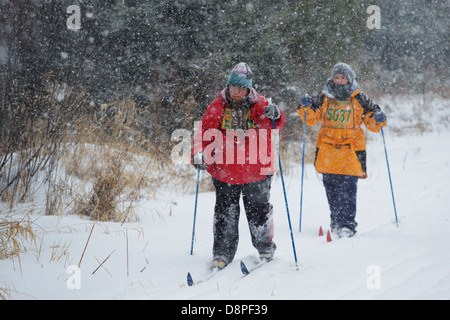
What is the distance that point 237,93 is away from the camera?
10.4ft

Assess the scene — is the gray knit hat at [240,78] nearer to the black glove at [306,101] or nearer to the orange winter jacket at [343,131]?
the black glove at [306,101]

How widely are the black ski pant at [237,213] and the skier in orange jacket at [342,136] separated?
4.65 feet

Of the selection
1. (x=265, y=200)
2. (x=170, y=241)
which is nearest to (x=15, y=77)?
(x=170, y=241)

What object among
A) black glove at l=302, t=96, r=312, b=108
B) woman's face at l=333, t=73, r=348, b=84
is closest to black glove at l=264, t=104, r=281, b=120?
black glove at l=302, t=96, r=312, b=108

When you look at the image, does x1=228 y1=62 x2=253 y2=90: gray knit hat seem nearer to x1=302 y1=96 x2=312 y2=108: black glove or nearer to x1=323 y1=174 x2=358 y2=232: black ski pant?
x1=302 y1=96 x2=312 y2=108: black glove

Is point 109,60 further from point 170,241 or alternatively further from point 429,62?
point 429,62

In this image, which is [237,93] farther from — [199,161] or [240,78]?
[199,161]

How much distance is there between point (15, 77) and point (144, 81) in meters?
3.00

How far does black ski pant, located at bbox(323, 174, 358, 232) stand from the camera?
14.4ft

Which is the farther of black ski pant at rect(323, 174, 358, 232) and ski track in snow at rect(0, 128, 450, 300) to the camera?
black ski pant at rect(323, 174, 358, 232)

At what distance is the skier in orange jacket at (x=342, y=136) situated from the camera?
172 inches

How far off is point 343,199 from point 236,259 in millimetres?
1626

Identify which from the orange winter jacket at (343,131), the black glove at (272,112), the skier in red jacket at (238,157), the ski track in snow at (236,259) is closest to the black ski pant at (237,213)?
the skier in red jacket at (238,157)

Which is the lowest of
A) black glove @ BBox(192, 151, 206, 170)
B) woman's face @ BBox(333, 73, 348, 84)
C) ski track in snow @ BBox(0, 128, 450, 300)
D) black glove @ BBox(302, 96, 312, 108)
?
ski track in snow @ BBox(0, 128, 450, 300)
